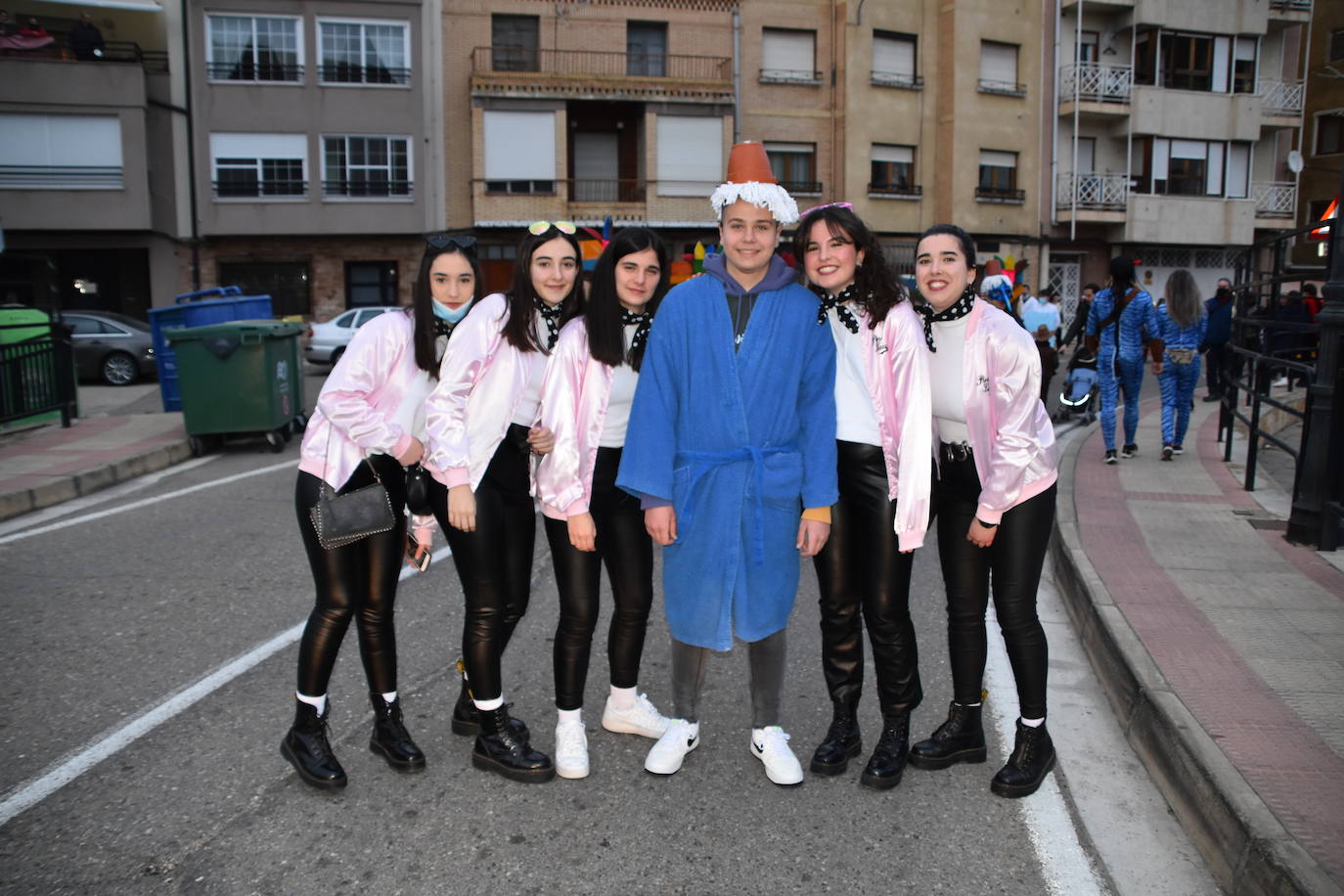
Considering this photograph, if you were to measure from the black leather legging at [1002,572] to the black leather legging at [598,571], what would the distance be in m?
1.08

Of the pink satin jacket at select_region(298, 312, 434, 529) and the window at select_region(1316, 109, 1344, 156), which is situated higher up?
the window at select_region(1316, 109, 1344, 156)

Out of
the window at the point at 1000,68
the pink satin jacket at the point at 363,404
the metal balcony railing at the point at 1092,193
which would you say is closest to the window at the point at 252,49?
the window at the point at 1000,68

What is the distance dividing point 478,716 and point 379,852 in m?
0.78

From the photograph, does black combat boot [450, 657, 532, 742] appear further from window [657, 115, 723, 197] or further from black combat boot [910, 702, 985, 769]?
window [657, 115, 723, 197]

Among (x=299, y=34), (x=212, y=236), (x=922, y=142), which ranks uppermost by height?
(x=299, y=34)

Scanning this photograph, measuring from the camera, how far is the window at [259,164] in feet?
93.0

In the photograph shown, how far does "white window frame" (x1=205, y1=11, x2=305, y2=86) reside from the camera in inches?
1104

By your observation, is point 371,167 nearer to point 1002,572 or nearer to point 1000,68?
point 1000,68

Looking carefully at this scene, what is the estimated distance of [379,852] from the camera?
10.7ft

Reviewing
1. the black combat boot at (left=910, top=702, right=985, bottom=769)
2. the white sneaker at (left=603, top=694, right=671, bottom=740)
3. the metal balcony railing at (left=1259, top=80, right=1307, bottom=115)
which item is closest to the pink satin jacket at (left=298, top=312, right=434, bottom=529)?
the white sneaker at (left=603, top=694, right=671, bottom=740)

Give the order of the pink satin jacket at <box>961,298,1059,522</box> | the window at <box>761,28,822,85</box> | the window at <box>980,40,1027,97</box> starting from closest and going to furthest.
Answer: the pink satin jacket at <box>961,298,1059,522</box> < the window at <box>761,28,822,85</box> < the window at <box>980,40,1027,97</box>

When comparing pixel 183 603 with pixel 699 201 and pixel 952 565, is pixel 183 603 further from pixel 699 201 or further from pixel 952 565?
pixel 699 201

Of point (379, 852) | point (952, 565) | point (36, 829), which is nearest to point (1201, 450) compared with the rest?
point (952, 565)

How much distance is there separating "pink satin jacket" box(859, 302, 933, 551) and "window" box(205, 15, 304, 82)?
28.5 meters
